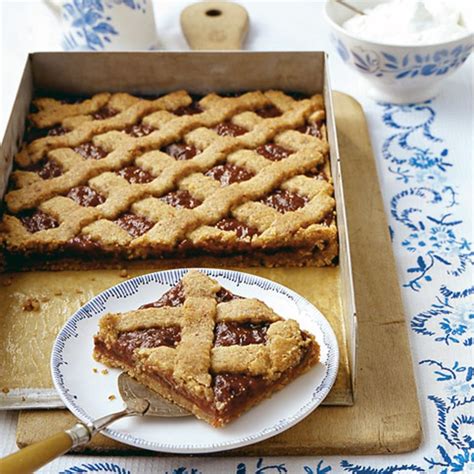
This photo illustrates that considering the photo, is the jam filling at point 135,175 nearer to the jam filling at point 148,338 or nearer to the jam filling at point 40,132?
the jam filling at point 40,132

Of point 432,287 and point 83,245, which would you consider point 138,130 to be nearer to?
point 83,245

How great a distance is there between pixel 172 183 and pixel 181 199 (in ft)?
0.18

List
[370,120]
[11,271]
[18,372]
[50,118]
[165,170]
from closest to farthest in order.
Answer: [18,372] → [11,271] → [165,170] → [50,118] → [370,120]

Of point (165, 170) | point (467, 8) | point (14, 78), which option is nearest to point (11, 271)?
point (165, 170)

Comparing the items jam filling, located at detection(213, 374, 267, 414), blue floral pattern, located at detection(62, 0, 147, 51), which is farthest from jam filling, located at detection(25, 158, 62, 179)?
jam filling, located at detection(213, 374, 267, 414)

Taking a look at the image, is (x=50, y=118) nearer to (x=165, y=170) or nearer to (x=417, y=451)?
(x=165, y=170)

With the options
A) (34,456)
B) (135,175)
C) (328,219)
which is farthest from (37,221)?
(34,456)

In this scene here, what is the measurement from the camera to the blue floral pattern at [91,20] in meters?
2.51

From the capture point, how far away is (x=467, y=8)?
8.04 ft

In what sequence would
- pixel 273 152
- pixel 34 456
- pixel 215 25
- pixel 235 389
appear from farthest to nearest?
pixel 215 25 < pixel 273 152 < pixel 235 389 < pixel 34 456

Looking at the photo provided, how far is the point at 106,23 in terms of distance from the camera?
254 centimetres

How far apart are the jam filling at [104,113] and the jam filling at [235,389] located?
993 mm

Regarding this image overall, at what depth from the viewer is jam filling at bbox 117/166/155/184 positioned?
2088 mm

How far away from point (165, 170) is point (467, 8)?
3.33ft
